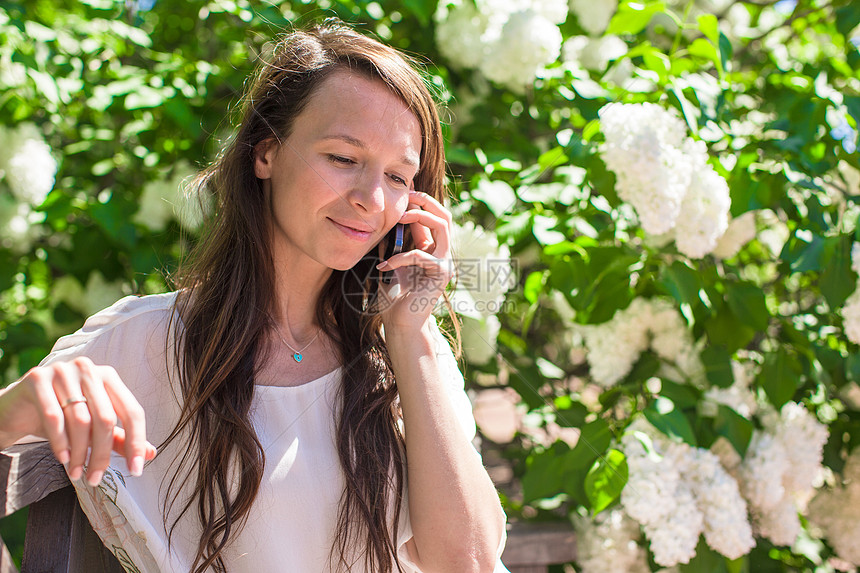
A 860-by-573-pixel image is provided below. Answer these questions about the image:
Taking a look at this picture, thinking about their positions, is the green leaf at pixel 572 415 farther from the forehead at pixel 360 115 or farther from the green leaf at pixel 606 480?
the forehead at pixel 360 115

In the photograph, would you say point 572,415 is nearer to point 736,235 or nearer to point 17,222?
point 736,235

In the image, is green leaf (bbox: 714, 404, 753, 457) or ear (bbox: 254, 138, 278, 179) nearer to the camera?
ear (bbox: 254, 138, 278, 179)

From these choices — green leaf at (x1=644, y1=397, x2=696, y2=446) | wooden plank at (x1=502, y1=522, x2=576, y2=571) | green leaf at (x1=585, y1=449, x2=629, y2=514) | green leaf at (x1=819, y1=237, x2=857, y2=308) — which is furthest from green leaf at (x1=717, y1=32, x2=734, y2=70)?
wooden plank at (x1=502, y1=522, x2=576, y2=571)

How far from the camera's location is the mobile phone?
132cm

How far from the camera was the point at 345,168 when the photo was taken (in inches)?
46.2

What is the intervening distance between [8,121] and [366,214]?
1.40m

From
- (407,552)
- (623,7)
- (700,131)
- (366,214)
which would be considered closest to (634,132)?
(700,131)

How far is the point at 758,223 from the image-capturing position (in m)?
2.27

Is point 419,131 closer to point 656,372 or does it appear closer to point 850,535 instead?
point 656,372

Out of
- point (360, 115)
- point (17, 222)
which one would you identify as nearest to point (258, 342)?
point (360, 115)

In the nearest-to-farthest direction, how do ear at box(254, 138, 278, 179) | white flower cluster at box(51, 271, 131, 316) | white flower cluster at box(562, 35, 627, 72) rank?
1. ear at box(254, 138, 278, 179)
2. white flower cluster at box(51, 271, 131, 316)
3. white flower cluster at box(562, 35, 627, 72)

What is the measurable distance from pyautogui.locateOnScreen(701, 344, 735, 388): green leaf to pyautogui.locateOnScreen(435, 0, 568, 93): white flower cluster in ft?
2.85

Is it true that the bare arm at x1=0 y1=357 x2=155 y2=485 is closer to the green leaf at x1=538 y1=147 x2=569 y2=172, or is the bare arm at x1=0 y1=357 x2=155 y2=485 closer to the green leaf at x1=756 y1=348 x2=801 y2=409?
the green leaf at x1=538 y1=147 x2=569 y2=172

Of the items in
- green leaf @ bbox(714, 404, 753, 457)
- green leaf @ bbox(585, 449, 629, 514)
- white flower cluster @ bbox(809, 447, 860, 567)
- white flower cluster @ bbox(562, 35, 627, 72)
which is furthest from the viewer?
white flower cluster @ bbox(562, 35, 627, 72)
